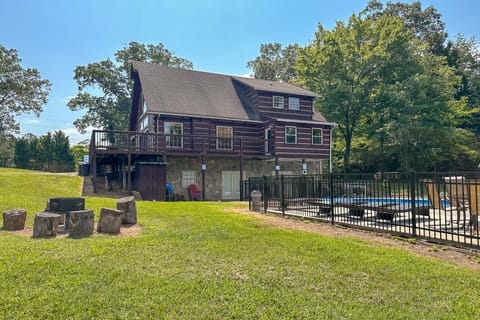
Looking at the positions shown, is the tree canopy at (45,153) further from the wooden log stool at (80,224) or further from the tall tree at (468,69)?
the tall tree at (468,69)

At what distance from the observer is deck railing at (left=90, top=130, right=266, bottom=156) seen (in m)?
16.0

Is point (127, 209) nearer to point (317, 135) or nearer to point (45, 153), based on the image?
point (317, 135)

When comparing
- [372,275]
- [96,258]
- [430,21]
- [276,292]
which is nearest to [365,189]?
[372,275]

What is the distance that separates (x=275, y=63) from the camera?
42.6m

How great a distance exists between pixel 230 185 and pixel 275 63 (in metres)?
26.5

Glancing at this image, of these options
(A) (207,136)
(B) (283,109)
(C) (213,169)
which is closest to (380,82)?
(B) (283,109)

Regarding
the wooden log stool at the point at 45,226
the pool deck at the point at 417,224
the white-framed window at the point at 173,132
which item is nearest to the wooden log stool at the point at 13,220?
the wooden log stool at the point at 45,226

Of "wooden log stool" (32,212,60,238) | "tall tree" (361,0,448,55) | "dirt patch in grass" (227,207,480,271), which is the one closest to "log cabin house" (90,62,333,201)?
"wooden log stool" (32,212,60,238)

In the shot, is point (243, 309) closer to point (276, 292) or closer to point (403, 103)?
point (276, 292)

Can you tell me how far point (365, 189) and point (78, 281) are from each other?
23.0 ft

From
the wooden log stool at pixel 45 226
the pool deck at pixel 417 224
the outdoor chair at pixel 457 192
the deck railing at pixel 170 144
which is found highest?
the deck railing at pixel 170 144

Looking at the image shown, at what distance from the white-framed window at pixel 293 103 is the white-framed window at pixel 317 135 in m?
2.24

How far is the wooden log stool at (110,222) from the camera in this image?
6586mm

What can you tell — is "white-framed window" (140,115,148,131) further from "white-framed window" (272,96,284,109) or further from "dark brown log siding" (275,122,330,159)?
"white-framed window" (272,96,284,109)
